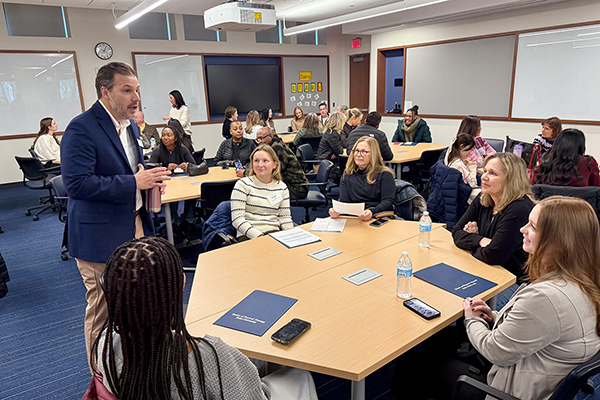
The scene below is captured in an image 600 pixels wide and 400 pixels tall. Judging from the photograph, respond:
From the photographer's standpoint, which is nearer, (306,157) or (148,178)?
(148,178)

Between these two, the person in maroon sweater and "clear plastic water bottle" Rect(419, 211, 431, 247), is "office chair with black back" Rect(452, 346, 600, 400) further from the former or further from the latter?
the person in maroon sweater

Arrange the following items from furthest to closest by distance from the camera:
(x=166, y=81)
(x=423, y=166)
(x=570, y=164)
Answer: (x=166, y=81) → (x=423, y=166) → (x=570, y=164)

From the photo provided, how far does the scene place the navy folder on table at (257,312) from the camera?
5.43ft

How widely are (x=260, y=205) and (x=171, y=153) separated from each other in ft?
7.54

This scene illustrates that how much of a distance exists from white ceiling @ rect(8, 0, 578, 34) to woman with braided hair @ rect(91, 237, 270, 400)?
21.2ft

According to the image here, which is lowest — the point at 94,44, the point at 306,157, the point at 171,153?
the point at 306,157

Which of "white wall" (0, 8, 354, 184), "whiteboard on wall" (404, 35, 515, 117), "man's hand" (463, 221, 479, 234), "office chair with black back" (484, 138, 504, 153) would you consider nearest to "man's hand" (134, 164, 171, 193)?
"man's hand" (463, 221, 479, 234)

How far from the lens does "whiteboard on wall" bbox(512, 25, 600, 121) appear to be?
620 centimetres

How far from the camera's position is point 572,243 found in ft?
4.49

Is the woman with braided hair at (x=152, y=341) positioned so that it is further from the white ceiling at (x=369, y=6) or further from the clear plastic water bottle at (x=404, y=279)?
the white ceiling at (x=369, y=6)

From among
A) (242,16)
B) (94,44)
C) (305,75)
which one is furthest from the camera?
(305,75)

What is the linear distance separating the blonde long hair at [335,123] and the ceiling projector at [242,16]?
1.85 m

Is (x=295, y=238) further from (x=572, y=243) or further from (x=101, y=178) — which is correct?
(x=572, y=243)

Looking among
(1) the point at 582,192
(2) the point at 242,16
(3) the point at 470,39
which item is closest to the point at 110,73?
(2) the point at 242,16
